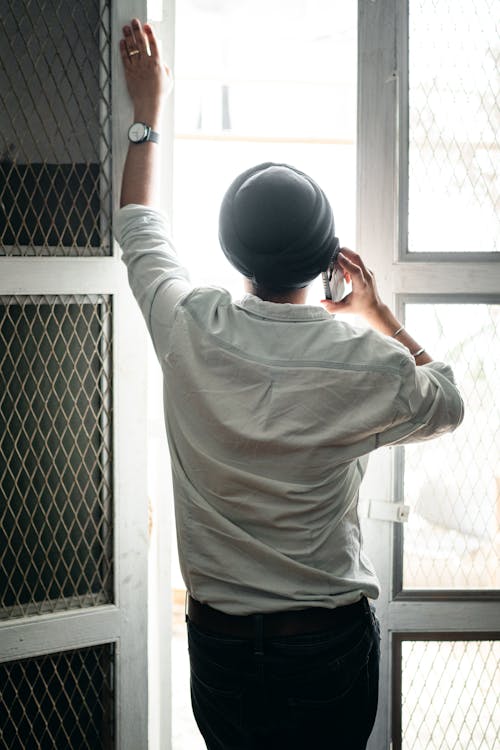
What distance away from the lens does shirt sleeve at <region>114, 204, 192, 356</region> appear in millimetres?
1112

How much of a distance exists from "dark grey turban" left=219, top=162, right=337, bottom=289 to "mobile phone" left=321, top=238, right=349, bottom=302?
0.12 meters

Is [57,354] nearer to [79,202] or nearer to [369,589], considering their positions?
[79,202]

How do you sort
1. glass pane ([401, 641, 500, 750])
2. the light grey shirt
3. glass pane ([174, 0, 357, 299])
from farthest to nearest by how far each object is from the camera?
1. glass pane ([174, 0, 357, 299])
2. glass pane ([401, 641, 500, 750])
3. the light grey shirt

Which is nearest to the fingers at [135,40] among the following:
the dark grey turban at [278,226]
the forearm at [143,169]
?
the forearm at [143,169]

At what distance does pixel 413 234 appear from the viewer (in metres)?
1.57

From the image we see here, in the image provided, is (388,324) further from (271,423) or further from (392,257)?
(271,423)

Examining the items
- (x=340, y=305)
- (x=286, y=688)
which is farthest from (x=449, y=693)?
(x=340, y=305)

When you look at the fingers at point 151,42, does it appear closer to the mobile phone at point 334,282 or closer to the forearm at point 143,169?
the forearm at point 143,169

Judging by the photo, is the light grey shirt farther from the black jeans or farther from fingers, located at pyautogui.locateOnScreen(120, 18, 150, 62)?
fingers, located at pyautogui.locateOnScreen(120, 18, 150, 62)

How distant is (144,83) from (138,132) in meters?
0.10

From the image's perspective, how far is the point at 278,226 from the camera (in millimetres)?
1067

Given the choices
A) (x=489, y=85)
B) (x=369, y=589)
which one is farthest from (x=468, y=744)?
(x=489, y=85)

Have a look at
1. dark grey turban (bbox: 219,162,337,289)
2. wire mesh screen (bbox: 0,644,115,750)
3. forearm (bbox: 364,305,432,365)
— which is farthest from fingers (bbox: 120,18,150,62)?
wire mesh screen (bbox: 0,644,115,750)

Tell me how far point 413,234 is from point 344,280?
334 millimetres
